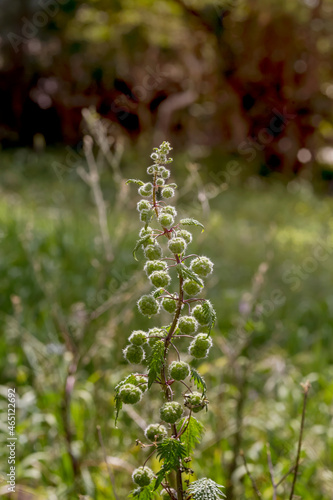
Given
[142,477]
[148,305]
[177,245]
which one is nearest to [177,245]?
[177,245]

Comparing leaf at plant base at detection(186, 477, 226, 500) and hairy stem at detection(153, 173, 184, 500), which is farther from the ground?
hairy stem at detection(153, 173, 184, 500)

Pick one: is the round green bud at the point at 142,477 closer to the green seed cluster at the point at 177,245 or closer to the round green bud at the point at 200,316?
the round green bud at the point at 200,316

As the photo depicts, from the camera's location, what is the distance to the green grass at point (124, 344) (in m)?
2.42

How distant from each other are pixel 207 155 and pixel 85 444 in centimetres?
1018

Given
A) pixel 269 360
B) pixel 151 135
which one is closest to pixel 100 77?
pixel 151 135

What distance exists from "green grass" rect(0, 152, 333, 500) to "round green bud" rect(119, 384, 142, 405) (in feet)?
3.88

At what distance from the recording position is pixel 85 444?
8.43ft

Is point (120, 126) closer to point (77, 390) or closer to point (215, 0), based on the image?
point (215, 0)

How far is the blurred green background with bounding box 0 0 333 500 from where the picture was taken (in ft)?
8.34

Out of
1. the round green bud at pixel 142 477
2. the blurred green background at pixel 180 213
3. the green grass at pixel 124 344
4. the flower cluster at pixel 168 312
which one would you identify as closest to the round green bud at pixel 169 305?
the flower cluster at pixel 168 312

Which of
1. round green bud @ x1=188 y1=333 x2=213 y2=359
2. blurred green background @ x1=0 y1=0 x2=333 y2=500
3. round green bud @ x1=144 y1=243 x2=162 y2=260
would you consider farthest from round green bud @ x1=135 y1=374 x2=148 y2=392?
blurred green background @ x1=0 y1=0 x2=333 y2=500

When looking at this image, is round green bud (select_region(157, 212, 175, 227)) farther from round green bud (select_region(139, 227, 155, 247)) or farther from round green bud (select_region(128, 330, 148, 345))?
round green bud (select_region(128, 330, 148, 345))

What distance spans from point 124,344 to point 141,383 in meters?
2.01

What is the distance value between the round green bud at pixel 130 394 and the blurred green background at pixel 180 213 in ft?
2.23
